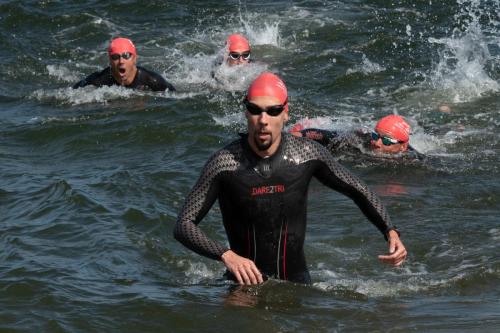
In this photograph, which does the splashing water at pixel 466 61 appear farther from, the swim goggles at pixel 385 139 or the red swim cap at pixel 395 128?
the swim goggles at pixel 385 139

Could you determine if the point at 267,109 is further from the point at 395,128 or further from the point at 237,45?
the point at 237,45

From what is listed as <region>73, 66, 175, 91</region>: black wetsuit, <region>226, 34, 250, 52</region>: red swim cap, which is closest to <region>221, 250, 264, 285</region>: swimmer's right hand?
<region>73, 66, 175, 91</region>: black wetsuit

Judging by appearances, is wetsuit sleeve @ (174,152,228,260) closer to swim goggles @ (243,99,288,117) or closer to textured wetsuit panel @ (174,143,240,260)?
textured wetsuit panel @ (174,143,240,260)

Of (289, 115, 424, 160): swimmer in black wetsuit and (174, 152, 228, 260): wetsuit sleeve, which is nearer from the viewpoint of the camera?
(174, 152, 228, 260): wetsuit sleeve

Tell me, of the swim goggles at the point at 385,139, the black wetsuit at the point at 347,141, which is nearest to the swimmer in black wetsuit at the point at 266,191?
the black wetsuit at the point at 347,141

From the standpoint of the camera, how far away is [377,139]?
12812 millimetres

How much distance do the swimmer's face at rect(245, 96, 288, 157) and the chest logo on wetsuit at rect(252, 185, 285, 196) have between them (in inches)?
9.7

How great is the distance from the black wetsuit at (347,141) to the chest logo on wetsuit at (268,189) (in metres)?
5.73

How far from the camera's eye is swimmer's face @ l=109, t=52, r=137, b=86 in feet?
50.6

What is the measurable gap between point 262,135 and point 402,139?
646cm

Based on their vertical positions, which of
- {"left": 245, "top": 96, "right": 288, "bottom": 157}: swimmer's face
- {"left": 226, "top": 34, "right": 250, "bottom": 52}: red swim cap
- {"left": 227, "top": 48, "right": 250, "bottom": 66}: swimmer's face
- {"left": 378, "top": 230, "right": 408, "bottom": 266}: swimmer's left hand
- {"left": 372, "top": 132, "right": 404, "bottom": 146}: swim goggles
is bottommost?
{"left": 372, "top": 132, "right": 404, "bottom": 146}: swim goggles

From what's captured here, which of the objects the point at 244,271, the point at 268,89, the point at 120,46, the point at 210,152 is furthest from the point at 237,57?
the point at 244,271

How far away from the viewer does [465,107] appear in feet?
51.3

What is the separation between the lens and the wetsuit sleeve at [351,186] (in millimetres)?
6887
